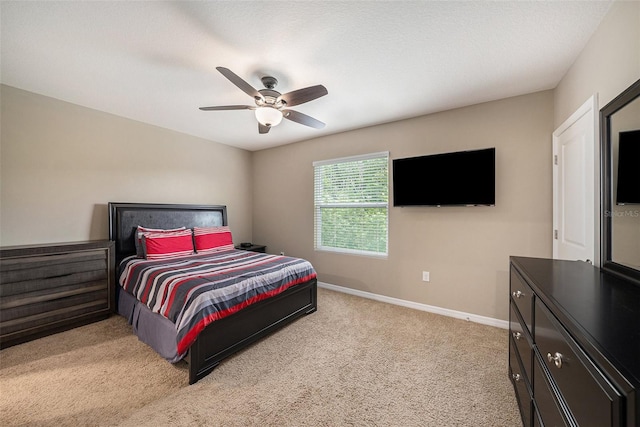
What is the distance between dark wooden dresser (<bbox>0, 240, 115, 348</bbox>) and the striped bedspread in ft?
0.89

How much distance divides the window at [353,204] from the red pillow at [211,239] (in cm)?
147

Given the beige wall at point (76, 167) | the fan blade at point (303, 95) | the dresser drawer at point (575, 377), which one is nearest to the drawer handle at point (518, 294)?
the dresser drawer at point (575, 377)

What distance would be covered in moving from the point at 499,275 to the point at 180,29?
147 inches

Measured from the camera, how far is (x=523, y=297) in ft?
4.61

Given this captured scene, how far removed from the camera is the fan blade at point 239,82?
1.80 metres

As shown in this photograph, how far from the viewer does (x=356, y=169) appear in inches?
152

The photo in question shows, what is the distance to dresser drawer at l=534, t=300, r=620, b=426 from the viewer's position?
2.07 ft

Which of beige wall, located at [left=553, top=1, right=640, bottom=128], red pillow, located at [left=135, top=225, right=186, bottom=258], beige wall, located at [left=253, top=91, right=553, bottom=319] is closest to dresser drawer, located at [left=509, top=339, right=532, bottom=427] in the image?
beige wall, located at [left=253, top=91, right=553, bottom=319]

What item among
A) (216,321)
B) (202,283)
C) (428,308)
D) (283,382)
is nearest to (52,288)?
(202,283)

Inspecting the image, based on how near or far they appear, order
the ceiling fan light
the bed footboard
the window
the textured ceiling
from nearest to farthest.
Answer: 1. the textured ceiling
2. the bed footboard
3. the ceiling fan light
4. the window

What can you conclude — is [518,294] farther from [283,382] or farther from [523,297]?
[283,382]

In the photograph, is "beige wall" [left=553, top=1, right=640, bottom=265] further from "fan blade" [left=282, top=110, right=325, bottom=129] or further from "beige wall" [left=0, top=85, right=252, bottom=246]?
"beige wall" [left=0, top=85, right=252, bottom=246]

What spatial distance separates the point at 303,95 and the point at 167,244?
2.57m

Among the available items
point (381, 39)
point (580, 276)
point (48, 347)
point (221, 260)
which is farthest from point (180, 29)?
point (48, 347)
